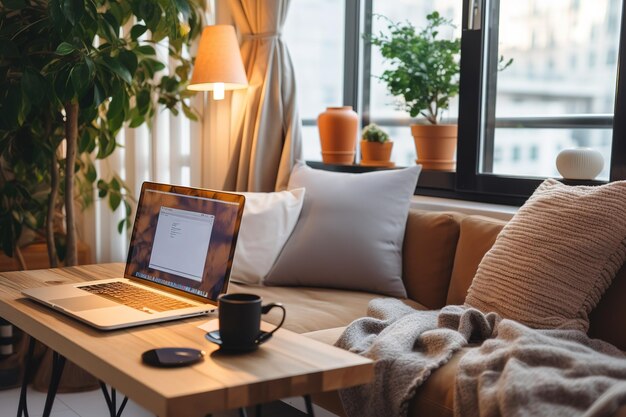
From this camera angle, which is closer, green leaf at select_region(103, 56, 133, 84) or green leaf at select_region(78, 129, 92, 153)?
green leaf at select_region(103, 56, 133, 84)

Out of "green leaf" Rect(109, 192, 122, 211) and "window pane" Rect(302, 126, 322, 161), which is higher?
"window pane" Rect(302, 126, 322, 161)

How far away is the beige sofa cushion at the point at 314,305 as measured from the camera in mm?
2326

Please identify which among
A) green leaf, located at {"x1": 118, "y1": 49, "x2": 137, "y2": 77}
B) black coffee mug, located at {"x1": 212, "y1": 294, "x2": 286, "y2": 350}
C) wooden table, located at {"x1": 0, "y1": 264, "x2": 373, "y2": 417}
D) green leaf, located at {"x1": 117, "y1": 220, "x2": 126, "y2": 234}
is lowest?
green leaf, located at {"x1": 117, "y1": 220, "x2": 126, "y2": 234}

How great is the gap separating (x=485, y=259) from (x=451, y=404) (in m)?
0.59

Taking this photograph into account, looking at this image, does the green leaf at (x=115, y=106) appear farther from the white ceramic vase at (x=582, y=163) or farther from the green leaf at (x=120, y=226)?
the white ceramic vase at (x=582, y=163)

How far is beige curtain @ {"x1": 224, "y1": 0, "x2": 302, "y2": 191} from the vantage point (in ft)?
11.3

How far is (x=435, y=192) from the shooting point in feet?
10.4

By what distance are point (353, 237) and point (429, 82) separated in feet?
2.64

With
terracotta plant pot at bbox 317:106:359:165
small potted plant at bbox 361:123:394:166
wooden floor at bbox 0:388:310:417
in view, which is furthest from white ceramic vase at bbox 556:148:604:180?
wooden floor at bbox 0:388:310:417

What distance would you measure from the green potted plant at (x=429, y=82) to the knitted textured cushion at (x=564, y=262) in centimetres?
106

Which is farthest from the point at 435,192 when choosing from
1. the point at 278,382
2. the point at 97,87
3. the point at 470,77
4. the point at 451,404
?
the point at 278,382

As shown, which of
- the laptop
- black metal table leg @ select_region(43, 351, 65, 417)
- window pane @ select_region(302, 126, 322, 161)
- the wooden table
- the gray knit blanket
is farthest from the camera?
window pane @ select_region(302, 126, 322, 161)

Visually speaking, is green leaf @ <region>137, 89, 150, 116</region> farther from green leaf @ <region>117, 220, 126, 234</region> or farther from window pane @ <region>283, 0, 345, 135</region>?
window pane @ <region>283, 0, 345, 135</region>

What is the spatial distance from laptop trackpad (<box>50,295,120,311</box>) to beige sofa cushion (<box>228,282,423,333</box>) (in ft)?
2.28
